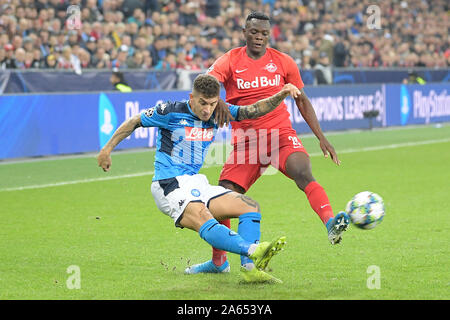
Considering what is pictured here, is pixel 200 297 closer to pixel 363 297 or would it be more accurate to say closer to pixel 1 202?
pixel 363 297

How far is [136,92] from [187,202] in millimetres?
11148

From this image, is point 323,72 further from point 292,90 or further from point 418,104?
point 292,90

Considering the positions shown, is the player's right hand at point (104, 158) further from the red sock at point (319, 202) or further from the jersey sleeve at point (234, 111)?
the red sock at point (319, 202)

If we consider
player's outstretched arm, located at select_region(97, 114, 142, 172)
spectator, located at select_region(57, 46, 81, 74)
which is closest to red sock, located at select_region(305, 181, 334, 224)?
player's outstretched arm, located at select_region(97, 114, 142, 172)

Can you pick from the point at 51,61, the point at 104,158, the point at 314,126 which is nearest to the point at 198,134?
the point at 104,158

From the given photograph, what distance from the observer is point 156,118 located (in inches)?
251

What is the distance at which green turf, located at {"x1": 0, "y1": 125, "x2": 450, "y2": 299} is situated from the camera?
6.11m

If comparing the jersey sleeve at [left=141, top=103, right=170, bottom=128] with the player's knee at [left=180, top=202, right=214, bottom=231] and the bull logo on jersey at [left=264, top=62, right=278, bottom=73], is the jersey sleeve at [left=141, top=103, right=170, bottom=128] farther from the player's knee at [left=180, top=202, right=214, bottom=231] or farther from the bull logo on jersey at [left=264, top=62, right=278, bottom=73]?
the bull logo on jersey at [left=264, top=62, right=278, bottom=73]

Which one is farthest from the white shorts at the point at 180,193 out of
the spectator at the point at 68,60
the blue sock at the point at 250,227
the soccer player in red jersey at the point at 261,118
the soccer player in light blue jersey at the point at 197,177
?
the spectator at the point at 68,60

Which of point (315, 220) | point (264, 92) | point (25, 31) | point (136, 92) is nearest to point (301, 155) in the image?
point (264, 92)

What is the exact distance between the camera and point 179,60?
19.5 meters

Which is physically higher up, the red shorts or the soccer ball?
the red shorts

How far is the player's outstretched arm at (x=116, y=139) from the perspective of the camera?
6242mm

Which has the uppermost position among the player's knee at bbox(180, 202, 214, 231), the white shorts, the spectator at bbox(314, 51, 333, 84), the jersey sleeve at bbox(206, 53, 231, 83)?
the jersey sleeve at bbox(206, 53, 231, 83)
